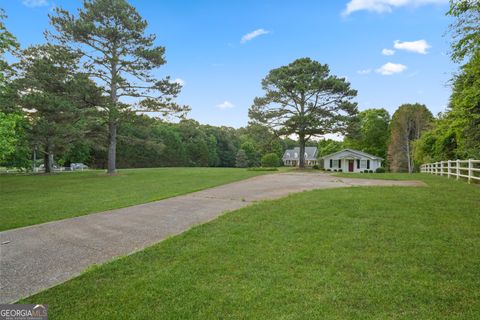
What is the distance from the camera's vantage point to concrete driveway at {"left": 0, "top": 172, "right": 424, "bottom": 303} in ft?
10.2

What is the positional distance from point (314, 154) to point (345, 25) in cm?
4944

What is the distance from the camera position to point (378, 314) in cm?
227

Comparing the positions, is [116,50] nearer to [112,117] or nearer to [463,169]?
[112,117]

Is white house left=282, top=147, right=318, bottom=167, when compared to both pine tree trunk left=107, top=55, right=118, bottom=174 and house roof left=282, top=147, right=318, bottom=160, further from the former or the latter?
pine tree trunk left=107, top=55, right=118, bottom=174

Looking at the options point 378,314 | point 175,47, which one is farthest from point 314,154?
point 378,314

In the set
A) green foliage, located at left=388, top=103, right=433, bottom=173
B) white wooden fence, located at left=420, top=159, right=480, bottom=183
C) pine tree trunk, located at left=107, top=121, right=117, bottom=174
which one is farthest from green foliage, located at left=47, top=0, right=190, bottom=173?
green foliage, located at left=388, top=103, right=433, bottom=173

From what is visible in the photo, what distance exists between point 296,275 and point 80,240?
372 centimetres

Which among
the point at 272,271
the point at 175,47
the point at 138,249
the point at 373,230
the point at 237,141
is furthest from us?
the point at 237,141

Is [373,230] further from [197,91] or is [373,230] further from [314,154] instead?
[314,154]

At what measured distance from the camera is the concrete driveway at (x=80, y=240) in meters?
3.11

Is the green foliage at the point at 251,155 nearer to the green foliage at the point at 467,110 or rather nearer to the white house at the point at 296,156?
the white house at the point at 296,156

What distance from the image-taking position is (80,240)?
4.43m

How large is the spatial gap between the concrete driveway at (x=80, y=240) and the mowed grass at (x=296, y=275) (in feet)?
1.16

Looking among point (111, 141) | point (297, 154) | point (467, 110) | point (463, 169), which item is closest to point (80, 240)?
point (463, 169)
